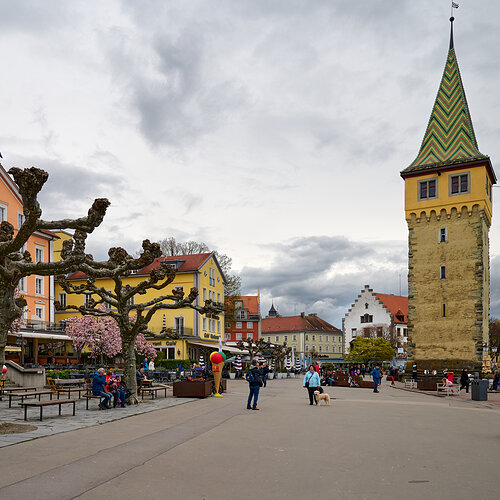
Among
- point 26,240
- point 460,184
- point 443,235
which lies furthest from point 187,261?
point 26,240

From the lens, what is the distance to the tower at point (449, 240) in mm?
44500

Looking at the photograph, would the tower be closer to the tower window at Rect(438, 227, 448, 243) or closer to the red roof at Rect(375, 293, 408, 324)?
the tower window at Rect(438, 227, 448, 243)

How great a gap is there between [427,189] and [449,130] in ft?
17.7

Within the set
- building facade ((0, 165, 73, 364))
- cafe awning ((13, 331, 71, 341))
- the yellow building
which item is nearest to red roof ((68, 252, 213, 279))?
the yellow building

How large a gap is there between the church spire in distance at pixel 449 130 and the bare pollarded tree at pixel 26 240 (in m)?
40.0

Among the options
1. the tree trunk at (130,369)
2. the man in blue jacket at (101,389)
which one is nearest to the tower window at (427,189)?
the tree trunk at (130,369)

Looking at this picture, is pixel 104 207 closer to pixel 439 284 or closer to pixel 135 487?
pixel 135 487

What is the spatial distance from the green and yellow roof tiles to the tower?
0.08 metres

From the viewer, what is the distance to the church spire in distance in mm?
47156

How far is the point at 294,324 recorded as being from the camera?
127m

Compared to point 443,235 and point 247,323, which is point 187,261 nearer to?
point 443,235

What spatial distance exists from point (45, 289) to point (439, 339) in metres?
32.4

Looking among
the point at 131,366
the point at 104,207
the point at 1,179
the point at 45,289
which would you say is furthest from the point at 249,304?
the point at 104,207

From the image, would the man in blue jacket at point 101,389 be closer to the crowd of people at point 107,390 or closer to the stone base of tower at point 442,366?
the crowd of people at point 107,390
